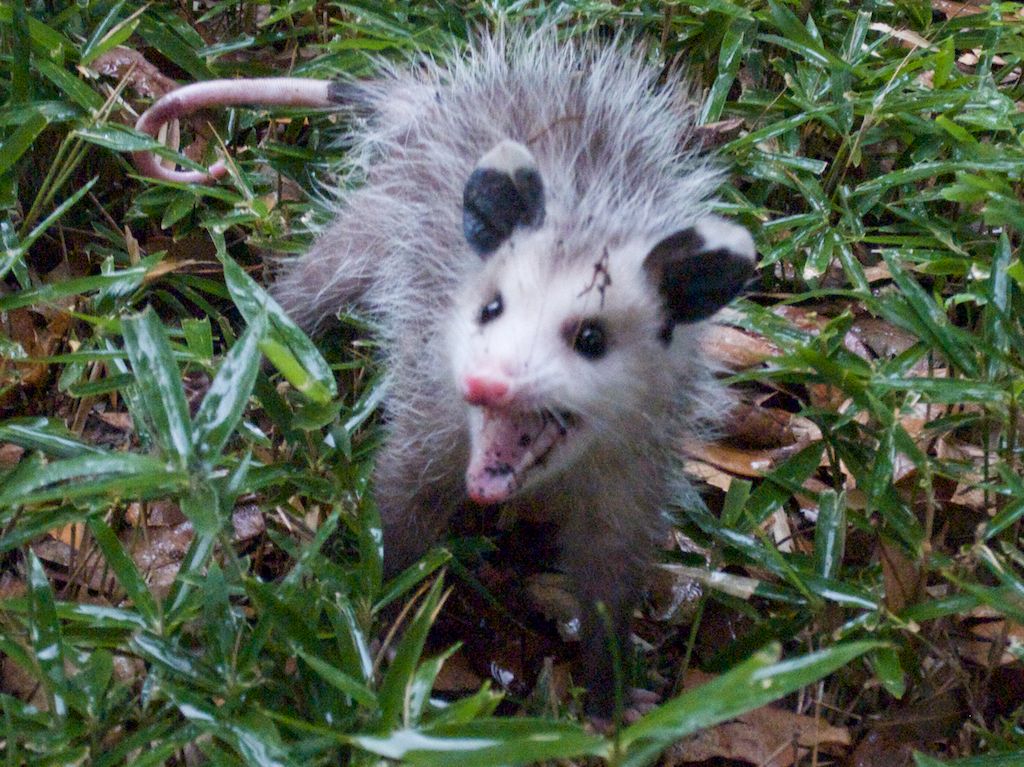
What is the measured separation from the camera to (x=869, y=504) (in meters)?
2.14

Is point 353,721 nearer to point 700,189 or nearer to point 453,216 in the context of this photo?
point 453,216

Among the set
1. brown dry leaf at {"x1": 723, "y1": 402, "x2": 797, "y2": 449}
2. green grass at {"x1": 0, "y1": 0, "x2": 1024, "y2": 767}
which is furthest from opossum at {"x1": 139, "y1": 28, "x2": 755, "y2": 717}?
brown dry leaf at {"x1": 723, "y1": 402, "x2": 797, "y2": 449}

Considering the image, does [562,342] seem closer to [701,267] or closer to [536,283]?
[536,283]

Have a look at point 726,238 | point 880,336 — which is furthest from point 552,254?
point 880,336

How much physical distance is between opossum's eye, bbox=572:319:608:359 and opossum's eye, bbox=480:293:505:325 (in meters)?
0.14

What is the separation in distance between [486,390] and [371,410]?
730 mm

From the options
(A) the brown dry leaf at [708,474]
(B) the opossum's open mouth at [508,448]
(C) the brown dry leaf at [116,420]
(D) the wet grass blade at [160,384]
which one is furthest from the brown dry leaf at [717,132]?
(D) the wet grass blade at [160,384]

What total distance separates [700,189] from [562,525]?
2.70 feet

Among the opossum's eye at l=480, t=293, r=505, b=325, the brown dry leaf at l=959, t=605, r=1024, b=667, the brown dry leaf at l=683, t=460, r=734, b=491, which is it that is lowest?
the brown dry leaf at l=959, t=605, r=1024, b=667

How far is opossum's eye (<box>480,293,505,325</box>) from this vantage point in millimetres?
1980

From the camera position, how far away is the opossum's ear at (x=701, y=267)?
6.41 ft

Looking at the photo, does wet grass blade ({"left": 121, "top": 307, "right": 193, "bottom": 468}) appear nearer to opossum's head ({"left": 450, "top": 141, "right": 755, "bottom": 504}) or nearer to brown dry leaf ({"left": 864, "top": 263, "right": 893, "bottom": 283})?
opossum's head ({"left": 450, "top": 141, "right": 755, "bottom": 504})

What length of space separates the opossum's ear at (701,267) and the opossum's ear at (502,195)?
231 millimetres

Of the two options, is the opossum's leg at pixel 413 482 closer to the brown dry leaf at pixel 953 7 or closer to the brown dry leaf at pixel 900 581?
the brown dry leaf at pixel 900 581
